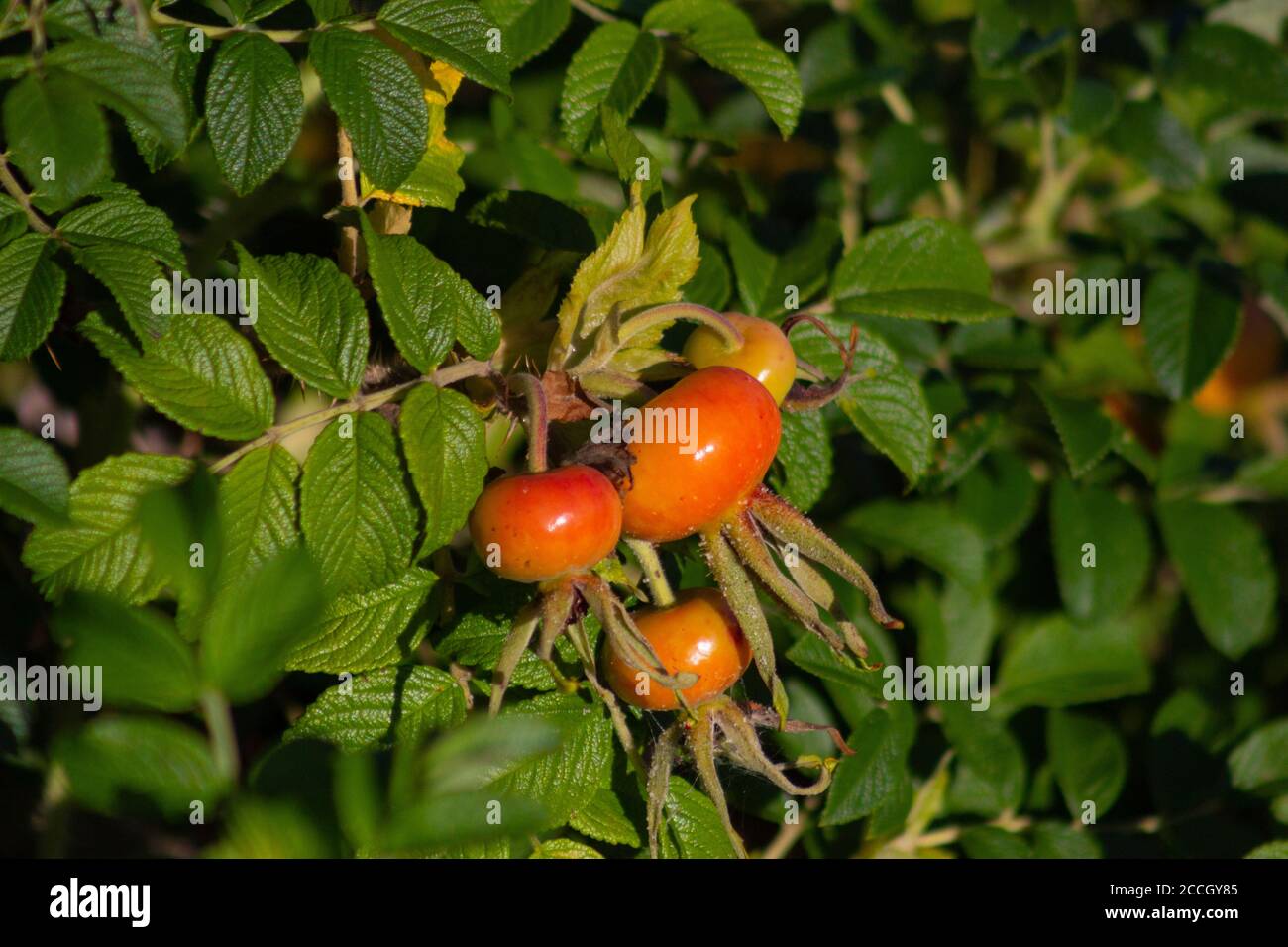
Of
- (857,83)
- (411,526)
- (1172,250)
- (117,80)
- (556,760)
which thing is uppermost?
(857,83)

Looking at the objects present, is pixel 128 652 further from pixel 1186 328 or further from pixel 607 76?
pixel 1186 328

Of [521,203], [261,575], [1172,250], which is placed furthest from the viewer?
[1172,250]

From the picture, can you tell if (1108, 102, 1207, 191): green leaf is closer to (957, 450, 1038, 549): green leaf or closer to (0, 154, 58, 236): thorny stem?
(957, 450, 1038, 549): green leaf

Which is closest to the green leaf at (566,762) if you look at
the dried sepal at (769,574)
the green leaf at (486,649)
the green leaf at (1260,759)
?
the green leaf at (486,649)

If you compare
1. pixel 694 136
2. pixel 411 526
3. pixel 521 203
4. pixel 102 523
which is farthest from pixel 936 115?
pixel 102 523

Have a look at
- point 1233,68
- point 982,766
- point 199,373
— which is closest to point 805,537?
point 199,373

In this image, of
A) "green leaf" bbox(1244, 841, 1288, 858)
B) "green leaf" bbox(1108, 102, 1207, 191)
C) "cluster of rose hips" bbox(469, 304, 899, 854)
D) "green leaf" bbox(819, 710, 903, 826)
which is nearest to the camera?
"cluster of rose hips" bbox(469, 304, 899, 854)

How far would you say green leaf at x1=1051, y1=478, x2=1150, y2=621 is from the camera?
2049 millimetres

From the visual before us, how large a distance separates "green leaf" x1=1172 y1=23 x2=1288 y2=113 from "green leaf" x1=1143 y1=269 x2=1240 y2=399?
0.33m

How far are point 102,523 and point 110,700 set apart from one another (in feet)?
1.57

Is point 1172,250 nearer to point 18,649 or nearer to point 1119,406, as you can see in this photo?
point 1119,406

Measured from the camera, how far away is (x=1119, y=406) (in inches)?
103

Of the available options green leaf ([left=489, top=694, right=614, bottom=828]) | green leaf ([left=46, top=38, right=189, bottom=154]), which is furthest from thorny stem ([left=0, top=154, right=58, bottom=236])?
green leaf ([left=489, top=694, right=614, bottom=828])

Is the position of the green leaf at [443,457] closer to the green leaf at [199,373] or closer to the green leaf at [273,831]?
the green leaf at [199,373]
